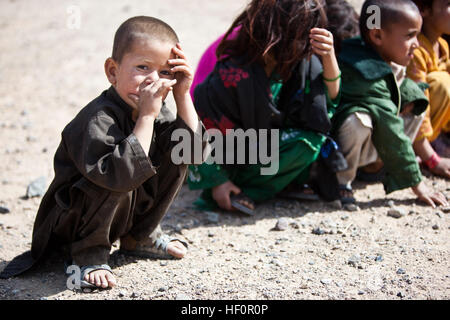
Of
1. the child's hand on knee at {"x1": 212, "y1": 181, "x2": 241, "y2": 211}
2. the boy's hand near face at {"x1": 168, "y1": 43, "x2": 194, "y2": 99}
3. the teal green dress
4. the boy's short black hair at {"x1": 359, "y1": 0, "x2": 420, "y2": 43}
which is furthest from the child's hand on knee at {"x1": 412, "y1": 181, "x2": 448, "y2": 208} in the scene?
the boy's hand near face at {"x1": 168, "y1": 43, "x2": 194, "y2": 99}

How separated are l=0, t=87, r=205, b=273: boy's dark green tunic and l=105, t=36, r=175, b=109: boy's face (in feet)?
0.32

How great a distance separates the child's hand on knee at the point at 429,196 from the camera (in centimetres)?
347

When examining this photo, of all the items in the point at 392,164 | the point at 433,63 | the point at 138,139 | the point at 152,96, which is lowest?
the point at 392,164

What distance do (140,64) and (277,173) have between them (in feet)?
4.72

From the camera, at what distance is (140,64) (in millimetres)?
2502

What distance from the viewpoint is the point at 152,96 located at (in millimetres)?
2434

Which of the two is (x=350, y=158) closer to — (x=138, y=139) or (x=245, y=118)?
(x=245, y=118)

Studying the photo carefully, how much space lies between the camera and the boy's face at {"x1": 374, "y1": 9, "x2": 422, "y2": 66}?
343cm

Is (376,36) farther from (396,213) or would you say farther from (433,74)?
(396,213)

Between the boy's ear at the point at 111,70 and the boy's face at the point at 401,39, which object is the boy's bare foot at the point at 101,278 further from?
the boy's face at the point at 401,39

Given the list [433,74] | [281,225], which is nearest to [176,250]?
[281,225]

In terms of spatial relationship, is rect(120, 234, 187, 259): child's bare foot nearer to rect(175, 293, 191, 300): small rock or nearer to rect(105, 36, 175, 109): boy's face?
rect(175, 293, 191, 300): small rock
